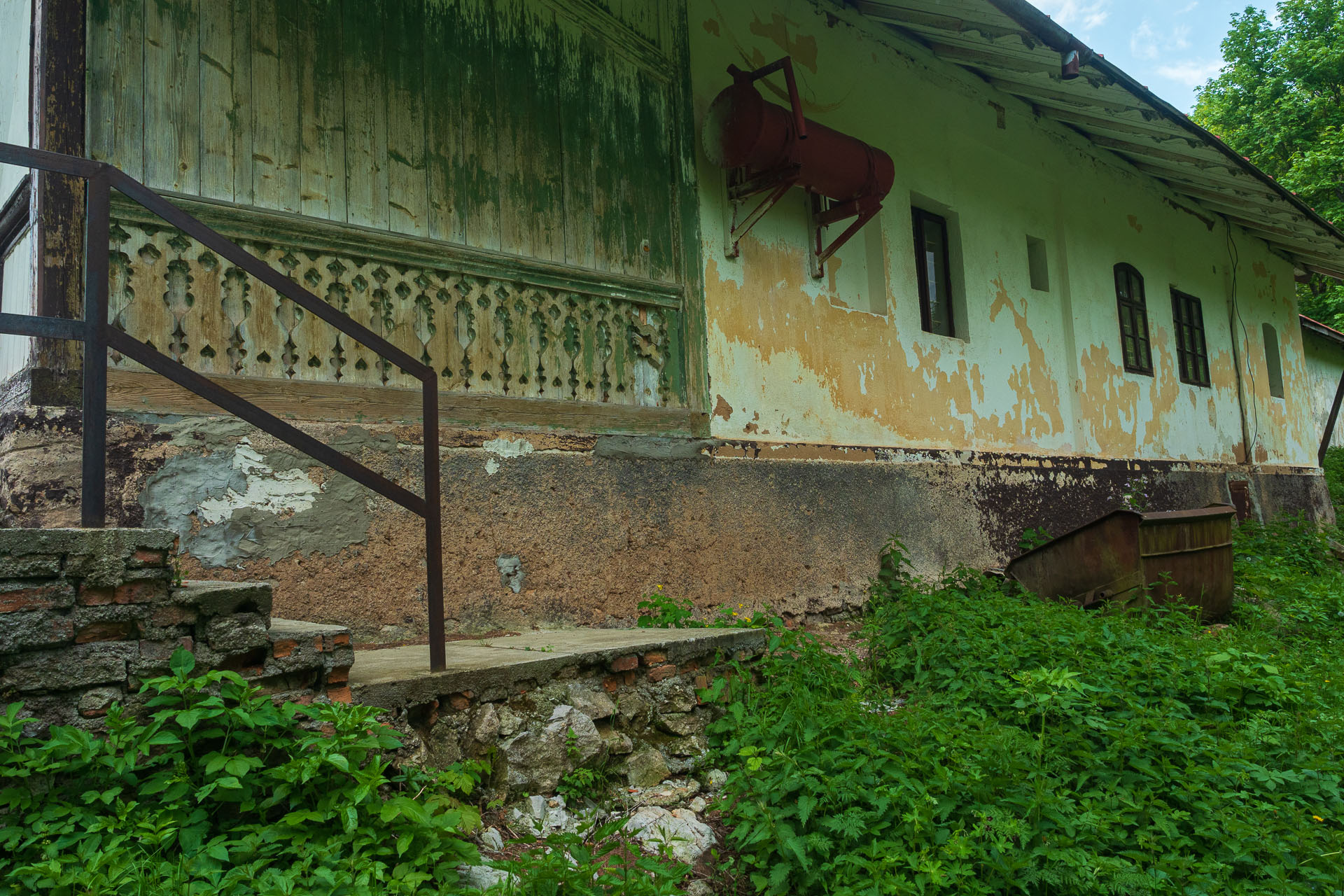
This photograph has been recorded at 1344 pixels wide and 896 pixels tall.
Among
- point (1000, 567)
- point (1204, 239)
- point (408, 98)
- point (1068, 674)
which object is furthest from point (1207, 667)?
point (1204, 239)

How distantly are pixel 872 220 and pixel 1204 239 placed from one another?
817 centimetres

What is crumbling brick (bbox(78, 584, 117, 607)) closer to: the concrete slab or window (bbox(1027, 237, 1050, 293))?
the concrete slab

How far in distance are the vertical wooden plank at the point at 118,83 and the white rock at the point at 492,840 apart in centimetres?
299

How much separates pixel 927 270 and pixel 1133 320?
4314 mm

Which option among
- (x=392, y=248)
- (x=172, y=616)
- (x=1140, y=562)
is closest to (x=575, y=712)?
(x=172, y=616)

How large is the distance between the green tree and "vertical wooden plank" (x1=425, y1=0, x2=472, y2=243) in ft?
75.8

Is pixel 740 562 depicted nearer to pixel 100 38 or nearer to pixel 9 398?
pixel 9 398

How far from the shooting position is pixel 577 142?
5.23m

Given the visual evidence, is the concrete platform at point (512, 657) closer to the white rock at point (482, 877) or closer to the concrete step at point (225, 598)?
the concrete step at point (225, 598)

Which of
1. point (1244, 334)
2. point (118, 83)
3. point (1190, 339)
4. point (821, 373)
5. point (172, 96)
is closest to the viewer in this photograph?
point (118, 83)

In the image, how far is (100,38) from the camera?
→ 3576mm

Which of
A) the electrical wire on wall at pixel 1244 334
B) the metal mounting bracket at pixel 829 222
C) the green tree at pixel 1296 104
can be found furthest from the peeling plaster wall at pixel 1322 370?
the metal mounting bracket at pixel 829 222

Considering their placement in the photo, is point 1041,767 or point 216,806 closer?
point 216,806

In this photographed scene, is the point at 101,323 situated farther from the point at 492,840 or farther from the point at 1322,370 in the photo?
the point at 1322,370
